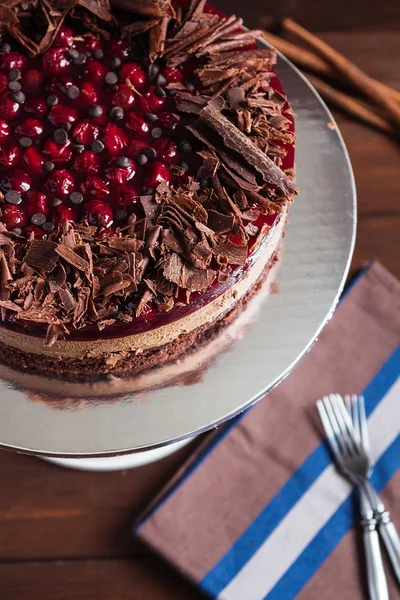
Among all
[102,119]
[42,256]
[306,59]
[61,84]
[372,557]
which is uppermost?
[306,59]

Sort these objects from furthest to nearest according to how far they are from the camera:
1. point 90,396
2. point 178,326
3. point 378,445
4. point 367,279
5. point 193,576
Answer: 1. point 367,279
2. point 378,445
3. point 193,576
4. point 90,396
5. point 178,326

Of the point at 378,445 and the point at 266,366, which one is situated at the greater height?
the point at 266,366

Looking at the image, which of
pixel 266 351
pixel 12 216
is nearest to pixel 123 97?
pixel 12 216

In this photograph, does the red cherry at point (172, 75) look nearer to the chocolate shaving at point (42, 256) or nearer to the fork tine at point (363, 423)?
the chocolate shaving at point (42, 256)

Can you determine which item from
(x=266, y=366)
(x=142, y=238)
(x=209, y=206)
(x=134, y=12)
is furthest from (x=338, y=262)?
(x=134, y=12)

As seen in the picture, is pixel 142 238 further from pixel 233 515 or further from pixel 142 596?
pixel 142 596

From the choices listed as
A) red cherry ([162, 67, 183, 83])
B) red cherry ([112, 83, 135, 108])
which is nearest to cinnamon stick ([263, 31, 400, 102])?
red cherry ([162, 67, 183, 83])

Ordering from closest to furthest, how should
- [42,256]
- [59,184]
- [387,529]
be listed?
[42,256] < [59,184] < [387,529]

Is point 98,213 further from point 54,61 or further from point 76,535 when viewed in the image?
point 76,535
